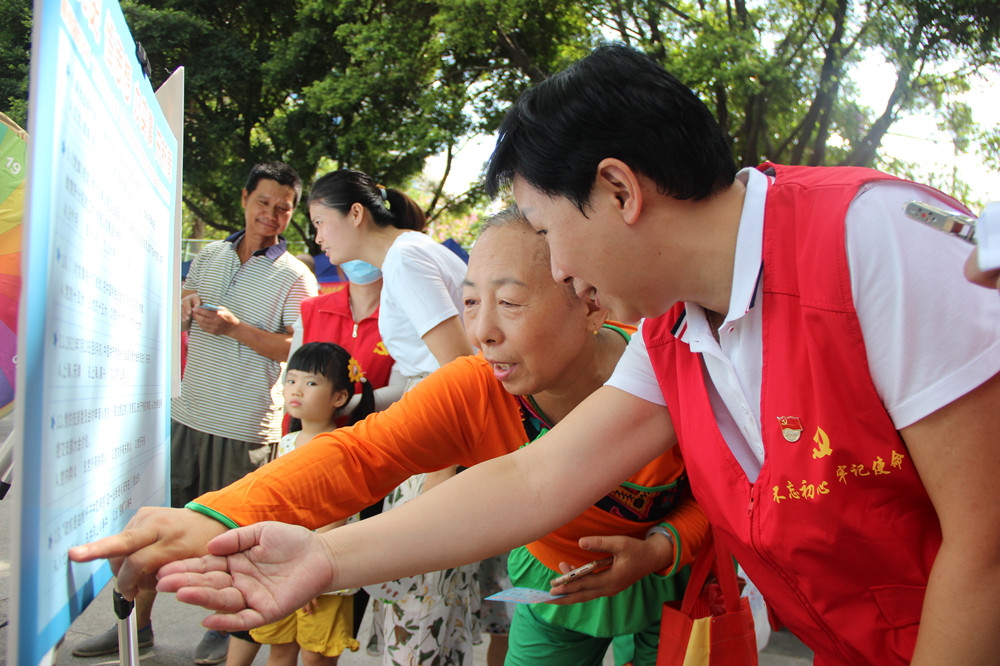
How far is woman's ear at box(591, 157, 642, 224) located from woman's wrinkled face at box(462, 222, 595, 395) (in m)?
0.54

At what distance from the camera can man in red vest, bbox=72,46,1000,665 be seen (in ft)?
3.15

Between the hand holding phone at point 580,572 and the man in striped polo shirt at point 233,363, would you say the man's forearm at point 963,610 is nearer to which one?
the hand holding phone at point 580,572

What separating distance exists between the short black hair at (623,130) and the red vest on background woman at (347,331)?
1888 mm

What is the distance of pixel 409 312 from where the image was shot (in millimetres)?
2562

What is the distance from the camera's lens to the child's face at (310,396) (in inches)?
115

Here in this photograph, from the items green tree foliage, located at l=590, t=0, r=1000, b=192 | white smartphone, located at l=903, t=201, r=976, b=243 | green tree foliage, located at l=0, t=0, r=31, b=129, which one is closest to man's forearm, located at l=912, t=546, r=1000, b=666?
white smartphone, located at l=903, t=201, r=976, b=243

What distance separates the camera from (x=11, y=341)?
1.62 meters

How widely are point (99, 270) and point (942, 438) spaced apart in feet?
3.66

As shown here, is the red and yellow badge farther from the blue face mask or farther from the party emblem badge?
the party emblem badge

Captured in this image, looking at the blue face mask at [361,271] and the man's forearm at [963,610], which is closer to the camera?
the man's forearm at [963,610]

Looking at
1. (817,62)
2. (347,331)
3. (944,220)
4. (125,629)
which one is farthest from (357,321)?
(817,62)

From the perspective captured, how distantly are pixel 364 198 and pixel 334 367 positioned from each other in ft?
2.21

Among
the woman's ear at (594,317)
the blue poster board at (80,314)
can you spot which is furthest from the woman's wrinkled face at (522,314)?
the blue poster board at (80,314)

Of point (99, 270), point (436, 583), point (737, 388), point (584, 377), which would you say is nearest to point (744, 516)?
point (737, 388)
